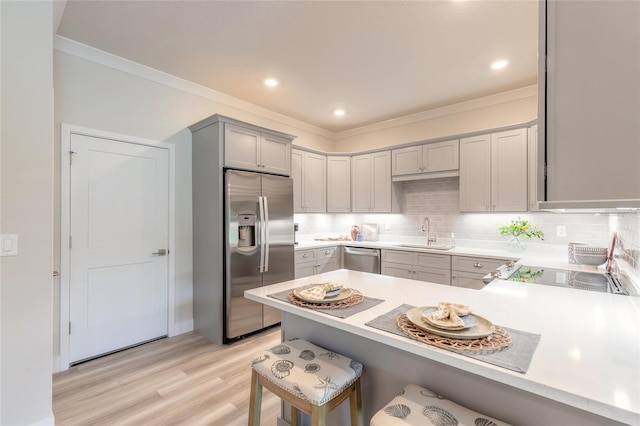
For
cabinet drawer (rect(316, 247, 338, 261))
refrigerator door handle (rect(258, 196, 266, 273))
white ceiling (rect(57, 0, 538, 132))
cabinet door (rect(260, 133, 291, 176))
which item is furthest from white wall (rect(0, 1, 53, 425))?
cabinet drawer (rect(316, 247, 338, 261))

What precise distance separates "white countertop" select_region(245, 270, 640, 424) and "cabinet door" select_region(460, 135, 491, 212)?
195cm

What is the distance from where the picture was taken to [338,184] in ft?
16.1

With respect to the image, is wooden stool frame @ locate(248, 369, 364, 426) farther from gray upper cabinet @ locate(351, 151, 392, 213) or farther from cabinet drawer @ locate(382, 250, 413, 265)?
gray upper cabinet @ locate(351, 151, 392, 213)

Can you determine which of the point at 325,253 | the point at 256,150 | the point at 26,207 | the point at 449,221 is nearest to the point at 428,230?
the point at 449,221

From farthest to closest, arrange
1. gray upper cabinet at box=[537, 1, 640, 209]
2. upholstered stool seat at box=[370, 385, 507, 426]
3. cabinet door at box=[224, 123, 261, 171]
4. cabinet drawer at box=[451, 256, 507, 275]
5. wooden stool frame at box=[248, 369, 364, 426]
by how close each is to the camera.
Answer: cabinet drawer at box=[451, 256, 507, 275] → cabinet door at box=[224, 123, 261, 171] → wooden stool frame at box=[248, 369, 364, 426] → upholstered stool seat at box=[370, 385, 507, 426] → gray upper cabinet at box=[537, 1, 640, 209]

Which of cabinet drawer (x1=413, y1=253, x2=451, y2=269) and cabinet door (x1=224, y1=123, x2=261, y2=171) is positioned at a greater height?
cabinet door (x1=224, y1=123, x2=261, y2=171)

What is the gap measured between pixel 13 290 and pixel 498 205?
14.1 feet

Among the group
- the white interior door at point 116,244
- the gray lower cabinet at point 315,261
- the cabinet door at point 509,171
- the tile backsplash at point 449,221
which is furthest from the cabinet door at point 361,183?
the white interior door at point 116,244

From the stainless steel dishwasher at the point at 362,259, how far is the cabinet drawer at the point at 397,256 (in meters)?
0.11

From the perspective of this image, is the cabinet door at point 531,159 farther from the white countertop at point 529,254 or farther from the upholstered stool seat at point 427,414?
the upholstered stool seat at point 427,414

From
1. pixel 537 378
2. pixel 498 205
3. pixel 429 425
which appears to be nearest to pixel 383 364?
pixel 429 425

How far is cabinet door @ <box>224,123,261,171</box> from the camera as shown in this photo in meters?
3.16

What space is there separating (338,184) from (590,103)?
4140 millimetres

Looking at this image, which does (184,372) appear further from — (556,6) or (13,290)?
(556,6)
